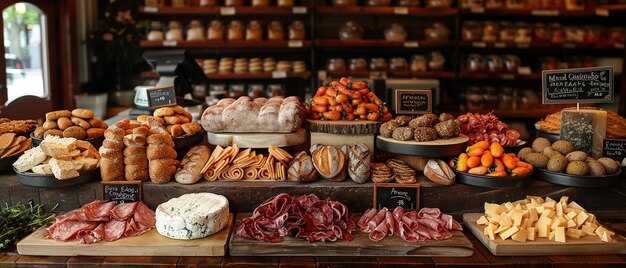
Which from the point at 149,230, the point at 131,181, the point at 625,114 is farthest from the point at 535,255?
the point at 625,114

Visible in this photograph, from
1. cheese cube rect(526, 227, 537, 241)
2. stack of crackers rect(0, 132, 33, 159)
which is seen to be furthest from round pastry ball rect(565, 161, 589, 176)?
stack of crackers rect(0, 132, 33, 159)

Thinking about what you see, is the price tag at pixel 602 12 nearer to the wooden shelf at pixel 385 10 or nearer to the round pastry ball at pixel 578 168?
the wooden shelf at pixel 385 10

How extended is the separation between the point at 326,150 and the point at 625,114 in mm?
4890

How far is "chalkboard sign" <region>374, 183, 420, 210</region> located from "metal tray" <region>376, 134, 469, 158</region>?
0.50 feet

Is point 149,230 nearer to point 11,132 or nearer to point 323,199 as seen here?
point 323,199

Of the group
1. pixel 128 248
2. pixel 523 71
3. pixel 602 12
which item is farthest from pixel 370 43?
pixel 128 248

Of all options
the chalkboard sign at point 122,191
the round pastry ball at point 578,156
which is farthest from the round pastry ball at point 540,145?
the chalkboard sign at point 122,191

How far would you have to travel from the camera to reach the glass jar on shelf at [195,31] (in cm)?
542

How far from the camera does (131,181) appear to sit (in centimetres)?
233

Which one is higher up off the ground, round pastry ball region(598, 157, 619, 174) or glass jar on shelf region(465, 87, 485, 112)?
glass jar on shelf region(465, 87, 485, 112)

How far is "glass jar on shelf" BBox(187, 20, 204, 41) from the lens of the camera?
542cm

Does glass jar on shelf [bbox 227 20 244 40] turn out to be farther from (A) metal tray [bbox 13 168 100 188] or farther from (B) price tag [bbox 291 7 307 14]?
(A) metal tray [bbox 13 168 100 188]

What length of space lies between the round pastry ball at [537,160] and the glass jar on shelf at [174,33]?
4022 millimetres

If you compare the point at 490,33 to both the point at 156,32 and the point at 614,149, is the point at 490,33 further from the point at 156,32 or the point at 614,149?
the point at 156,32
